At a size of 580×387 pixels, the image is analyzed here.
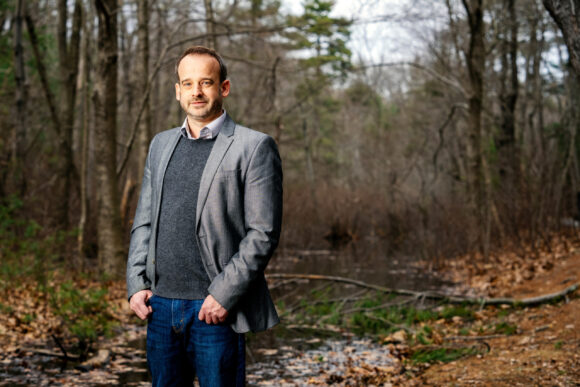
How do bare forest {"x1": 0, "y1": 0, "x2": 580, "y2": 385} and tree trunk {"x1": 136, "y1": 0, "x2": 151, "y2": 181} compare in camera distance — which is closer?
bare forest {"x1": 0, "y1": 0, "x2": 580, "y2": 385}

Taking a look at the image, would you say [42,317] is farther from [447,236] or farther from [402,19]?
[447,236]

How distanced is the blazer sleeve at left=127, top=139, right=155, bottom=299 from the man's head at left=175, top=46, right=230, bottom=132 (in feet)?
1.20

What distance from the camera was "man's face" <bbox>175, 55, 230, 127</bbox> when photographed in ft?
8.38

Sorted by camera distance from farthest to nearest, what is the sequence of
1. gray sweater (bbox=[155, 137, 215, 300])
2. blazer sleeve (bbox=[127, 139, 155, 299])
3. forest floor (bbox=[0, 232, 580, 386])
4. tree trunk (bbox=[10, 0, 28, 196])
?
tree trunk (bbox=[10, 0, 28, 196]) → forest floor (bbox=[0, 232, 580, 386]) → blazer sleeve (bbox=[127, 139, 155, 299]) → gray sweater (bbox=[155, 137, 215, 300])

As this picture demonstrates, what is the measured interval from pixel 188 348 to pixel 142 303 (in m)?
0.28

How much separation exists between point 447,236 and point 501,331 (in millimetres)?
8541

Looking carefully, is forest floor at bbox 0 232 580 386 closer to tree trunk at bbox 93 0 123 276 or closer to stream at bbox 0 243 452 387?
stream at bbox 0 243 452 387

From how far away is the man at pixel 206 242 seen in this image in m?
2.41

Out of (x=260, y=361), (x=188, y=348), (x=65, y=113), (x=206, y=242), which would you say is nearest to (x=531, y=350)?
(x=260, y=361)

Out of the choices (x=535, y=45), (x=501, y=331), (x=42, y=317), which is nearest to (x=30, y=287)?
(x=42, y=317)

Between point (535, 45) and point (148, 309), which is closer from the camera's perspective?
point (148, 309)

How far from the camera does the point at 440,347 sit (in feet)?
20.1

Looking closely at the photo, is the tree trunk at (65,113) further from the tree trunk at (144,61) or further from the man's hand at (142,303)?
the man's hand at (142,303)

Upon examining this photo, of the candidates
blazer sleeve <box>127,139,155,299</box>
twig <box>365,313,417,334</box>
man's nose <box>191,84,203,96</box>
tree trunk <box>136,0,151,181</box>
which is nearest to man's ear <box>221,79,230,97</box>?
man's nose <box>191,84,203,96</box>
